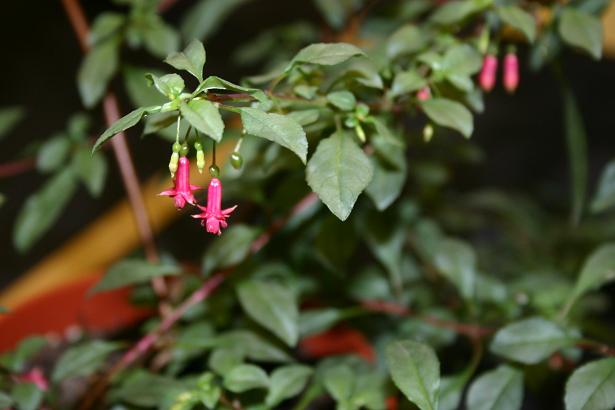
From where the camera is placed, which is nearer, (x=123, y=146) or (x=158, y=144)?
(x=123, y=146)

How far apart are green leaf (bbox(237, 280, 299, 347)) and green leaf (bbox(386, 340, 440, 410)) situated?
0.43 ft

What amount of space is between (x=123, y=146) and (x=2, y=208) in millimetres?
836

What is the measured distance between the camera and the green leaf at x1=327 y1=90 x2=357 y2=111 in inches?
23.1

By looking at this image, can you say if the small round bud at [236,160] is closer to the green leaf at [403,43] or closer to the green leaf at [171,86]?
the green leaf at [171,86]

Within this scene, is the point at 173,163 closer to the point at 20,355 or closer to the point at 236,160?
the point at 236,160

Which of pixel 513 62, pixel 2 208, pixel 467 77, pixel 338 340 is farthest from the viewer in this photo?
pixel 2 208

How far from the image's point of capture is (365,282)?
907mm

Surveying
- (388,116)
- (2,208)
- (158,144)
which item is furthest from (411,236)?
(2,208)

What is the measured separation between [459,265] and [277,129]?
43 cm

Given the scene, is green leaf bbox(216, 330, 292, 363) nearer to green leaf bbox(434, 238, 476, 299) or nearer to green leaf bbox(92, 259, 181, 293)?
green leaf bbox(92, 259, 181, 293)

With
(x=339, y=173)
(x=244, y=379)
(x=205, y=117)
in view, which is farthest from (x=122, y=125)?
(x=244, y=379)

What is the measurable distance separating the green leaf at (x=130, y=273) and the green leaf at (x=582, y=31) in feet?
1.55

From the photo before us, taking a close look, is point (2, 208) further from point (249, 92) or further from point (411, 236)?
point (249, 92)

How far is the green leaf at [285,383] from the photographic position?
0.65 meters
